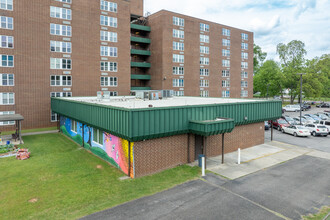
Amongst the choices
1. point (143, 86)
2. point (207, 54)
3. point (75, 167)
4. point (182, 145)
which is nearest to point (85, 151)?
point (75, 167)

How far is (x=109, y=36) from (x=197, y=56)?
2202cm

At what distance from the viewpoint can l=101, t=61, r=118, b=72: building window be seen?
40.0 metres

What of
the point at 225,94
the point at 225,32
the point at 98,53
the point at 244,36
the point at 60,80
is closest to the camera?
the point at 60,80

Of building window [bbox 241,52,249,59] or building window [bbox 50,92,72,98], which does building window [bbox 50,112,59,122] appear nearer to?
building window [bbox 50,92,72,98]

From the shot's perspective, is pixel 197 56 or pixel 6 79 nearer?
pixel 6 79

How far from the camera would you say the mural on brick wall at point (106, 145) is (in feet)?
51.1

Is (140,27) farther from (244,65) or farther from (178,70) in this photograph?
(244,65)

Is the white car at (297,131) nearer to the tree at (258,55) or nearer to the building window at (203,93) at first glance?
the building window at (203,93)

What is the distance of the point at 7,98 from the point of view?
31.5 m

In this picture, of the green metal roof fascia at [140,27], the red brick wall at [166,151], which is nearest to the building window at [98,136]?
the red brick wall at [166,151]

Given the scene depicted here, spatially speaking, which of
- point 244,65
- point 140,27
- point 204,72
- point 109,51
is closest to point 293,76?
point 244,65

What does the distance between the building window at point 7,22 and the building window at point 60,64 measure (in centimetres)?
659

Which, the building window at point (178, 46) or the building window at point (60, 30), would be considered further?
the building window at point (178, 46)

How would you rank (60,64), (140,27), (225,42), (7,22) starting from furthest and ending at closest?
(225,42), (140,27), (60,64), (7,22)
